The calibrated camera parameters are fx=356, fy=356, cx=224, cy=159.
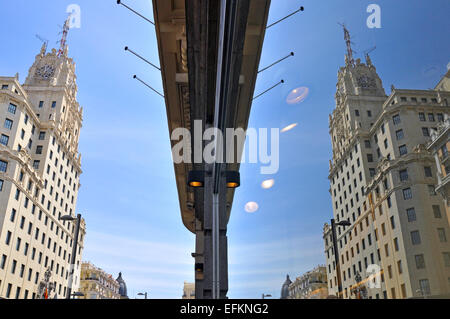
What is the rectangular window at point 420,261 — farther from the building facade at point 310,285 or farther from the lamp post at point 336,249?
the lamp post at point 336,249

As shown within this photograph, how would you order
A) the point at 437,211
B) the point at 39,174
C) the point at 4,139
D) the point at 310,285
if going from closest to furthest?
the point at 437,211, the point at 310,285, the point at 4,139, the point at 39,174

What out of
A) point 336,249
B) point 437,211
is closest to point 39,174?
point 336,249

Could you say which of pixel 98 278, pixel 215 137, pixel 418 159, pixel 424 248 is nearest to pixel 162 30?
pixel 215 137

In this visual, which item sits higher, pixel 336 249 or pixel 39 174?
pixel 39 174

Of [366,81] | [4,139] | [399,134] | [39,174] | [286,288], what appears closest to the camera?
[286,288]

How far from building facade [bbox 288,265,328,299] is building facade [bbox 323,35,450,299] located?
67 centimetres

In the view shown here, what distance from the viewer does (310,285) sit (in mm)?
5574

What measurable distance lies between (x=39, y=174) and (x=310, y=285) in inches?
554

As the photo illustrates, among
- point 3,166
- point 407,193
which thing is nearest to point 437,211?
point 407,193

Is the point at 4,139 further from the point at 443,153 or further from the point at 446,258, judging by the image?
the point at 446,258

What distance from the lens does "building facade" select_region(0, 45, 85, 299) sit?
29.9ft

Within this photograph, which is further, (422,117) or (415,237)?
(415,237)

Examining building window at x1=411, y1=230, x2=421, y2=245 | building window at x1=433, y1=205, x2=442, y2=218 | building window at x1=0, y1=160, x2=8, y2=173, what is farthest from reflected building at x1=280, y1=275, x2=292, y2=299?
building window at x1=0, y1=160, x2=8, y2=173

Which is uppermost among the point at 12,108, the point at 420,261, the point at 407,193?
the point at 12,108
